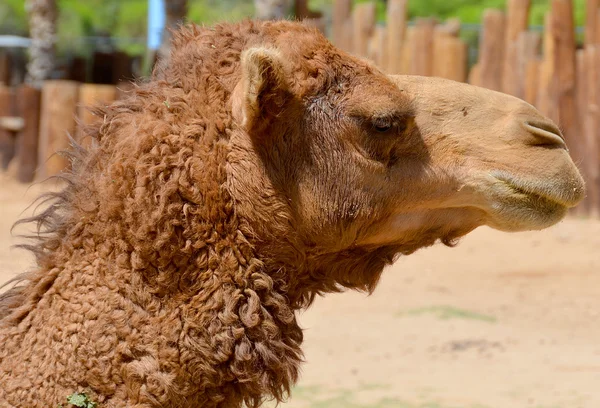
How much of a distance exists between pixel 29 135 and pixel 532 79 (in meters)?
8.52

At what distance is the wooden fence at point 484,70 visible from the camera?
43.2 feet

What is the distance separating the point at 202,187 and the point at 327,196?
1.55ft

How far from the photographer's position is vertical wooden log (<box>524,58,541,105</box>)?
13.8m

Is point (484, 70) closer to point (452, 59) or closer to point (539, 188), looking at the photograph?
point (452, 59)

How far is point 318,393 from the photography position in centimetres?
652

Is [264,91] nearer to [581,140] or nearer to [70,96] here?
[581,140]

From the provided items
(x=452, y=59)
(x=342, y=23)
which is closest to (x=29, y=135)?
(x=342, y=23)

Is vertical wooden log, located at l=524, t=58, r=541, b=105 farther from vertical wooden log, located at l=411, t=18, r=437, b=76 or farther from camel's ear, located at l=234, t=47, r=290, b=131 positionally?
camel's ear, located at l=234, t=47, r=290, b=131

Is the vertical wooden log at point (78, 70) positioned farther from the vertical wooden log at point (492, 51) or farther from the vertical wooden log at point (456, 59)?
the vertical wooden log at point (492, 51)

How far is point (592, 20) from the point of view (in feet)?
43.5

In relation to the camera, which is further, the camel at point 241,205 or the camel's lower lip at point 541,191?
the camel's lower lip at point 541,191

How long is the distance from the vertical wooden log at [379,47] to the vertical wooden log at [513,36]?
10.4 feet

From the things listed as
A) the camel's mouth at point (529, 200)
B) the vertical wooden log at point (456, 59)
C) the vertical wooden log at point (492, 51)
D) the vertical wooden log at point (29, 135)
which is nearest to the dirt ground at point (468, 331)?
the camel's mouth at point (529, 200)

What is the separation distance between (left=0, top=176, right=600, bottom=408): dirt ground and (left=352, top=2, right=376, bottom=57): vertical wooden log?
7.28 meters
